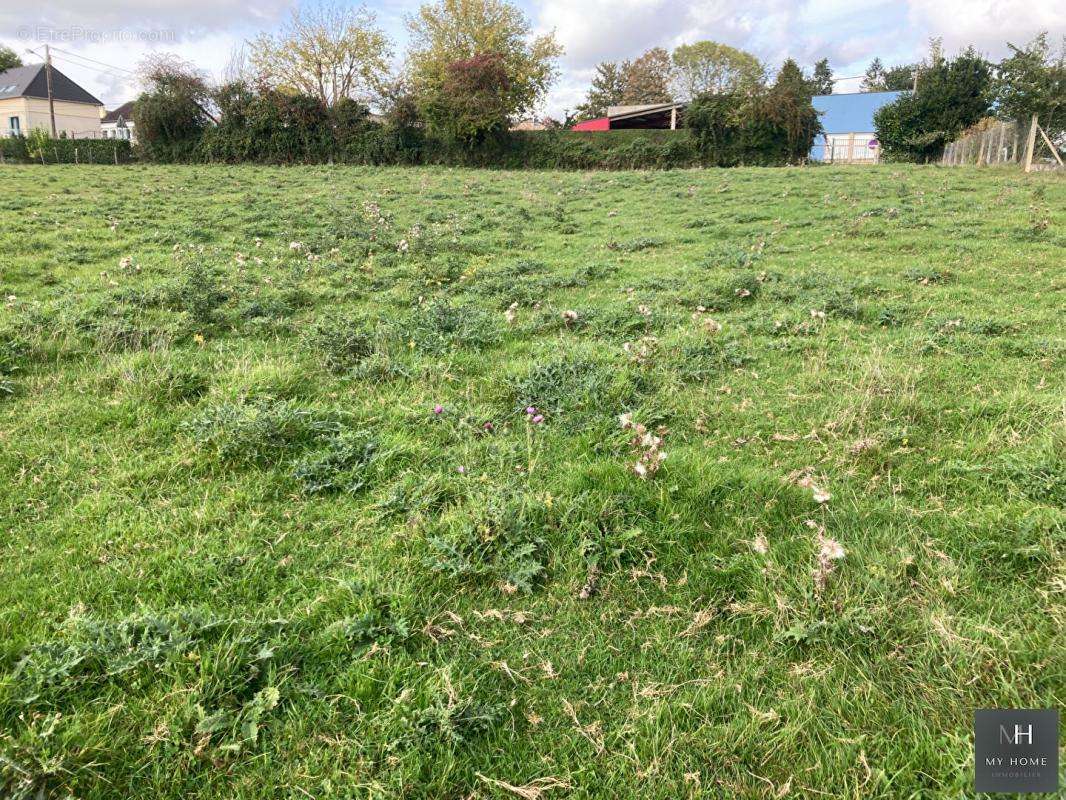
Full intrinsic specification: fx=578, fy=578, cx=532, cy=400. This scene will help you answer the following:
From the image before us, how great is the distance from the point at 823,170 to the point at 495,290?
65.1 feet

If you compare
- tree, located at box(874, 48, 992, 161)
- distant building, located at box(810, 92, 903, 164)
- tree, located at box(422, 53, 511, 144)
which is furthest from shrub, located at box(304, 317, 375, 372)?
distant building, located at box(810, 92, 903, 164)

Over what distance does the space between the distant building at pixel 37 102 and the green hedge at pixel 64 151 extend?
32.3m

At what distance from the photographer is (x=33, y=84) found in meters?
62.4

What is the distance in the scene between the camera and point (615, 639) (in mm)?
2553

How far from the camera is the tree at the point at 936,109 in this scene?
2825cm

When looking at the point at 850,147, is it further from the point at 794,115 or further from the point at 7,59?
the point at 7,59

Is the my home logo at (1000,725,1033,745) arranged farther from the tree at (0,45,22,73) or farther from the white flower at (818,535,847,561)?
the tree at (0,45,22,73)

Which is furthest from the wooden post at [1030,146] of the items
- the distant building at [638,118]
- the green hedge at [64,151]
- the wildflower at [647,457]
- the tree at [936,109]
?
the green hedge at [64,151]

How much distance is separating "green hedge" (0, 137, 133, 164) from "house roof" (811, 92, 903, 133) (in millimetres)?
54499

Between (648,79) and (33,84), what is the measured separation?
67.5 m

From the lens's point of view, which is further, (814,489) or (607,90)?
(607,90)

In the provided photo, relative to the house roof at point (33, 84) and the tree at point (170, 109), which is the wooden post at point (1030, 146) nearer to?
the tree at point (170, 109)

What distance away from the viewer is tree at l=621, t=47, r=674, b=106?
66.8m

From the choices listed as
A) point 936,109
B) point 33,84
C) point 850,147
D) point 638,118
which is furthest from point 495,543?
point 33,84
